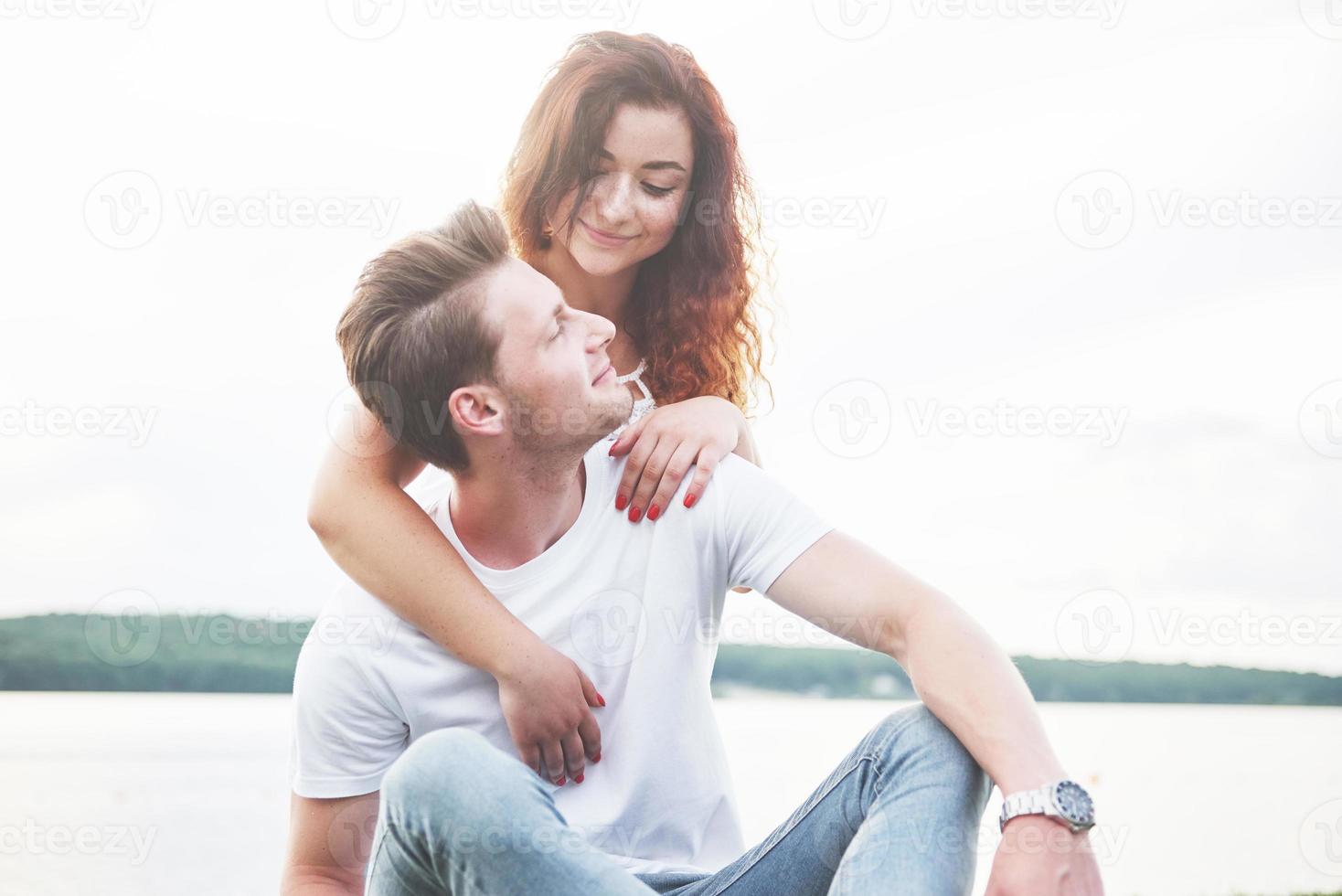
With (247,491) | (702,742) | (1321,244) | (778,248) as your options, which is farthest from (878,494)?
(702,742)

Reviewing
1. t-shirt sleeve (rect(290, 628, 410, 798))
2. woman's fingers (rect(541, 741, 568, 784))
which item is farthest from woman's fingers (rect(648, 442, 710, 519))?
t-shirt sleeve (rect(290, 628, 410, 798))

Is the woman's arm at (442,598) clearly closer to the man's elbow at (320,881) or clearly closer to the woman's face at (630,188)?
the man's elbow at (320,881)

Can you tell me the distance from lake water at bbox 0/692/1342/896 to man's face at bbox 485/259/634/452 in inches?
51.6

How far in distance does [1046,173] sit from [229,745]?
200 inches

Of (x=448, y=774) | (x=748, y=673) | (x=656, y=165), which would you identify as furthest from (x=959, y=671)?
(x=748, y=673)

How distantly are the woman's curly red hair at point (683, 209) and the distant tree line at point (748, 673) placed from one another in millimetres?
5587

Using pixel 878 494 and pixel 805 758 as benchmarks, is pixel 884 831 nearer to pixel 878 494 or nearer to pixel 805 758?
pixel 805 758

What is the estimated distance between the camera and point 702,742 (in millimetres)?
1524

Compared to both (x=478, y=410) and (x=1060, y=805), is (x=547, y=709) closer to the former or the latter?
(x=478, y=410)

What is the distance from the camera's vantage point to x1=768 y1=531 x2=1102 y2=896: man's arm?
3.87 ft

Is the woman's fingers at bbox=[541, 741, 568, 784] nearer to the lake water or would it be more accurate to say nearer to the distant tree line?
the lake water

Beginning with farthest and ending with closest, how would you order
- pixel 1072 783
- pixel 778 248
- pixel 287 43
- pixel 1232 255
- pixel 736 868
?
pixel 1232 255 → pixel 287 43 → pixel 778 248 → pixel 736 868 → pixel 1072 783

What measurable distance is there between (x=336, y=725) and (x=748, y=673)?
6.91m

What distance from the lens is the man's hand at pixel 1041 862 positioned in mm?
1160
